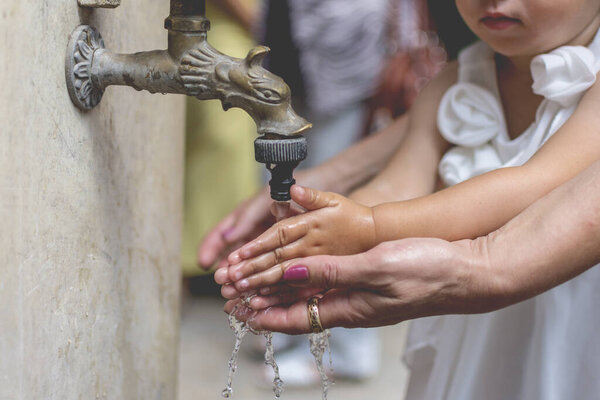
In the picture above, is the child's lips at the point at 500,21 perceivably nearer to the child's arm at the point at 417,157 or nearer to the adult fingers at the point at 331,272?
the child's arm at the point at 417,157

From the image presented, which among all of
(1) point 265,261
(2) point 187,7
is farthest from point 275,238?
(2) point 187,7

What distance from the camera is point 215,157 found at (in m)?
2.17

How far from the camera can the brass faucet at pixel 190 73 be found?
0.68 meters

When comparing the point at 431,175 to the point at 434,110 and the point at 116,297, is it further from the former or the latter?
the point at 116,297

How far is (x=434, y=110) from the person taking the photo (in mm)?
1021

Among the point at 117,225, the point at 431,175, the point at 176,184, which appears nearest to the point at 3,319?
the point at 117,225

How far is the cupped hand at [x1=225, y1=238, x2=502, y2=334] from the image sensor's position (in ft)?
2.35

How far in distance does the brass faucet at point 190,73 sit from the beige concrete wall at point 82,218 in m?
0.03

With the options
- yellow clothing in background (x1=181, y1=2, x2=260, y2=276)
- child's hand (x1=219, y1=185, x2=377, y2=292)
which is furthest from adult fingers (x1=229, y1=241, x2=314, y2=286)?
yellow clothing in background (x1=181, y1=2, x2=260, y2=276)

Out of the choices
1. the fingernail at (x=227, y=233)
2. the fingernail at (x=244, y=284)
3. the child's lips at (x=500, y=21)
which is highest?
the child's lips at (x=500, y=21)

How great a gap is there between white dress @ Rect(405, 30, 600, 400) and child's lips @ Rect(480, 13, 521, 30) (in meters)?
0.06

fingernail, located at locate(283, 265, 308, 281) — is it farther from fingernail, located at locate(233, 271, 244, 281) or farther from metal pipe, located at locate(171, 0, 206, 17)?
metal pipe, located at locate(171, 0, 206, 17)

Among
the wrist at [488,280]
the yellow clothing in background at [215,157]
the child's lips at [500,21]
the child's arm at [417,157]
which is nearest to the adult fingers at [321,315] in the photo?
the wrist at [488,280]

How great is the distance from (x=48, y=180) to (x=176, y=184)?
1.22 feet
